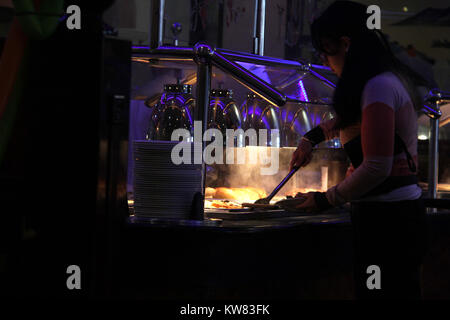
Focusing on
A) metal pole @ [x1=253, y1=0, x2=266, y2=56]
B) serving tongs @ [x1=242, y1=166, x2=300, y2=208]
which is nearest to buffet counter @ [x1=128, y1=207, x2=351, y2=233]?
serving tongs @ [x1=242, y1=166, x2=300, y2=208]

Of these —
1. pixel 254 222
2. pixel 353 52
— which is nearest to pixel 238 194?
pixel 254 222

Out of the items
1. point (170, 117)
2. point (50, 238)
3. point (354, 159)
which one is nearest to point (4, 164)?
point (50, 238)

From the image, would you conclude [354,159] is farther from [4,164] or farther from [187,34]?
[187,34]

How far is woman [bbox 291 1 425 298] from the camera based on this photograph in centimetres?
163

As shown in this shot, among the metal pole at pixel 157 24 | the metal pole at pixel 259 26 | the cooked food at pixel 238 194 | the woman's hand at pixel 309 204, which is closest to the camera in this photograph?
the woman's hand at pixel 309 204

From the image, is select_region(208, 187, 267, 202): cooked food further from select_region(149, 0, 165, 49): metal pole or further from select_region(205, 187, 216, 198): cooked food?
select_region(149, 0, 165, 49): metal pole

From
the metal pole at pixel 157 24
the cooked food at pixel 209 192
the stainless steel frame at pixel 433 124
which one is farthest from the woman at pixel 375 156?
the stainless steel frame at pixel 433 124

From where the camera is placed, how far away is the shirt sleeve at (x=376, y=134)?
1.61 meters

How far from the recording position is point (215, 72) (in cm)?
258

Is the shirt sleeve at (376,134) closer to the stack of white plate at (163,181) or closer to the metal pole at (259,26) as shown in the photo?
the stack of white plate at (163,181)

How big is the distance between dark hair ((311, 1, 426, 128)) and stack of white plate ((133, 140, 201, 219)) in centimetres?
49

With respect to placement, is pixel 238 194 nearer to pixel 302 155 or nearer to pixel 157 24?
pixel 302 155

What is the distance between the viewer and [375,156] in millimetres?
1629

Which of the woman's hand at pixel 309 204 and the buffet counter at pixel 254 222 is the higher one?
the woman's hand at pixel 309 204
